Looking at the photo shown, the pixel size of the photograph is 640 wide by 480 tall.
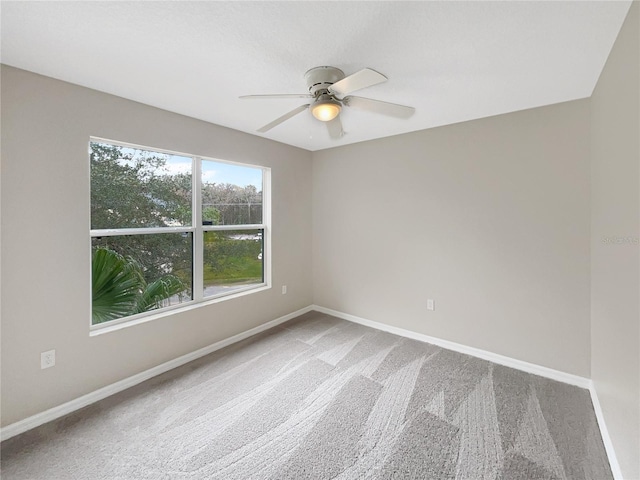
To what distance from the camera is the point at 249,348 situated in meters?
2.95

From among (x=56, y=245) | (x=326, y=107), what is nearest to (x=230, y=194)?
(x=56, y=245)

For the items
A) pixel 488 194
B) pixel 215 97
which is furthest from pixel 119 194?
pixel 488 194

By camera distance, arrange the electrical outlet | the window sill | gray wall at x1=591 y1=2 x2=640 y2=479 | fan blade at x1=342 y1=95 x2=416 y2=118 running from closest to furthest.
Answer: gray wall at x1=591 y1=2 x2=640 y2=479
fan blade at x1=342 y1=95 x2=416 y2=118
the electrical outlet
the window sill

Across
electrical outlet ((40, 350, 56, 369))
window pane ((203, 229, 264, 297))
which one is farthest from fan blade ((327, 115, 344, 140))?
electrical outlet ((40, 350, 56, 369))

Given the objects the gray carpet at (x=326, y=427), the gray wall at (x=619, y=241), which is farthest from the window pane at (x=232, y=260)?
the gray wall at (x=619, y=241)

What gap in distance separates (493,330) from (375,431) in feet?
5.39

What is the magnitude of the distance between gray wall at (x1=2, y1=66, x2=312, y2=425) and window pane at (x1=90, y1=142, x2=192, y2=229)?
13cm

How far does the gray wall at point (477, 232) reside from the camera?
230cm

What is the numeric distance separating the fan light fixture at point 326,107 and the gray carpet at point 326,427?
2.13 meters

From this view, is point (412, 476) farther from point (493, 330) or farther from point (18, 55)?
point (18, 55)

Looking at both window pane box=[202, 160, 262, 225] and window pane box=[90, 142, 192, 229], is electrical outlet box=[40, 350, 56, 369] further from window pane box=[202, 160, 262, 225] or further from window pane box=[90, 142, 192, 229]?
window pane box=[202, 160, 262, 225]

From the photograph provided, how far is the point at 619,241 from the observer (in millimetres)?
1526

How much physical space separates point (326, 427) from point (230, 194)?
250 cm

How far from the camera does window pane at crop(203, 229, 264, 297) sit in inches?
118
